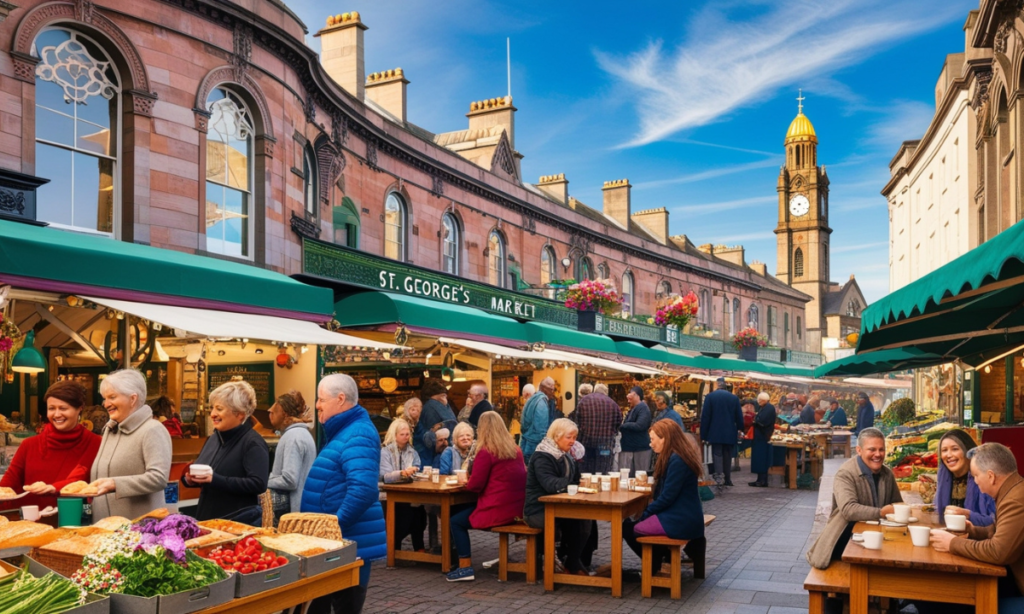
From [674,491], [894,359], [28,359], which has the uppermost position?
[28,359]

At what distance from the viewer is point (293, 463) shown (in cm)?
655

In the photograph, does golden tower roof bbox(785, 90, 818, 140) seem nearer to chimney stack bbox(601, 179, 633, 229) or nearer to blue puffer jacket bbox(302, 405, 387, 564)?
chimney stack bbox(601, 179, 633, 229)

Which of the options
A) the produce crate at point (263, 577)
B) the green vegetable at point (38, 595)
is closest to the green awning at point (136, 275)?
Answer: the produce crate at point (263, 577)

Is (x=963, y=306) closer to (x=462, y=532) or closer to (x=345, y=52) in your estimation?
(x=462, y=532)

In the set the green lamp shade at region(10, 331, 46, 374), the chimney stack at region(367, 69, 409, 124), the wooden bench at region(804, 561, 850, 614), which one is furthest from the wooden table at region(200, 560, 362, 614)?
the chimney stack at region(367, 69, 409, 124)

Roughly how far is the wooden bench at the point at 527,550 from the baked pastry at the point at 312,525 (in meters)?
3.58

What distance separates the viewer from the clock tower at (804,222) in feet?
277

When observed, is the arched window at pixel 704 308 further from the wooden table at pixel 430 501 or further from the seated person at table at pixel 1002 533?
the seated person at table at pixel 1002 533

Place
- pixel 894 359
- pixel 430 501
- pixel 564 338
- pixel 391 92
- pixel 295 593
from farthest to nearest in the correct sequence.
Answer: pixel 391 92 → pixel 564 338 → pixel 894 359 → pixel 430 501 → pixel 295 593

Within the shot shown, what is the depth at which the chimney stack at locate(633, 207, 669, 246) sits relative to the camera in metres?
46.9

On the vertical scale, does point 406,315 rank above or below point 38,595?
above

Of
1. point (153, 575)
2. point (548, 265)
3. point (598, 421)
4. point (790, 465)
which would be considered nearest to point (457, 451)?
point (598, 421)

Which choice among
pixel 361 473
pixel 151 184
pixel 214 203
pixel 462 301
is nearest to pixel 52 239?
pixel 151 184

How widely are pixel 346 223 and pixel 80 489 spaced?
14.7m
